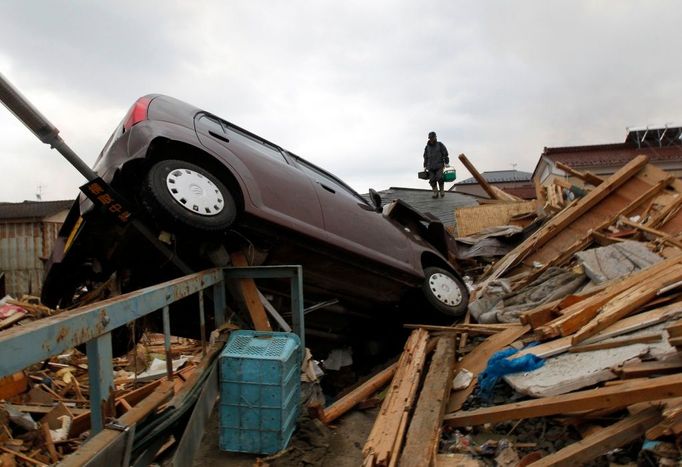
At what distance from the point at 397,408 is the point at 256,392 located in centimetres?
104

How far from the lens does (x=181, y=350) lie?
22.0 ft

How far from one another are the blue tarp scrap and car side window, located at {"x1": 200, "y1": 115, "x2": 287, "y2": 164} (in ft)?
8.00

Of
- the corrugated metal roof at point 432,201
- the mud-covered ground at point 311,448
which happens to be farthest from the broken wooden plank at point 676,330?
the corrugated metal roof at point 432,201

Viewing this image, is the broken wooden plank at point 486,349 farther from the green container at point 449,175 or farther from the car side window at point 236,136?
the green container at point 449,175

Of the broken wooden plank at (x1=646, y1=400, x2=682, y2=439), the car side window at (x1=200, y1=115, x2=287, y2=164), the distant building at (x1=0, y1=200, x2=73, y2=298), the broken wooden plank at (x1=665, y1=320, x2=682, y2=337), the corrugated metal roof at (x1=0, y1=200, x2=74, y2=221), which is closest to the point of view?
the broken wooden plank at (x1=646, y1=400, x2=682, y2=439)

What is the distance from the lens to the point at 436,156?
11633 mm

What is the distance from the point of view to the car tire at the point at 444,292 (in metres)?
4.64

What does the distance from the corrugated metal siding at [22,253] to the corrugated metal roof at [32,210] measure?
77 cm

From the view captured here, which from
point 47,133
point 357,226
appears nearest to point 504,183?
point 357,226

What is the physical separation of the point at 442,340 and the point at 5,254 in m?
14.8

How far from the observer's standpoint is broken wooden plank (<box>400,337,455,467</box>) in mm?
2508

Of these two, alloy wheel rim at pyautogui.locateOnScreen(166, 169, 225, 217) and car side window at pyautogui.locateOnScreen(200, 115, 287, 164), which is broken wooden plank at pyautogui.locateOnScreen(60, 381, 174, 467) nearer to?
alloy wheel rim at pyautogui.locateOnScreen(166, 169, 225, 217)

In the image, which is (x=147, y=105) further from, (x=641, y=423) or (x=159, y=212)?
(x=641, y=423)

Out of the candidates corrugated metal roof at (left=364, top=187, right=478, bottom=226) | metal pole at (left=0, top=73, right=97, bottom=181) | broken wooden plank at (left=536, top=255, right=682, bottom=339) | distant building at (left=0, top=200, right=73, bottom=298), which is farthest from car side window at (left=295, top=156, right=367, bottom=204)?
distant building at (left=0, top=200, right=73, bottom=298)
